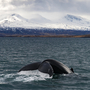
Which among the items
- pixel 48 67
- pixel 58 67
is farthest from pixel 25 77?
pixel 48 67

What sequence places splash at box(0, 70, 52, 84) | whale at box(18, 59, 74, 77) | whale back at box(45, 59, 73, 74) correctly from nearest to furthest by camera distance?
whale at box(18, 59, 74, 77) < whale back at box(45, 59, 73, 74) < splash at box(0, 70, 52, 84)

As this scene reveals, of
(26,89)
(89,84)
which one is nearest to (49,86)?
(26,89)

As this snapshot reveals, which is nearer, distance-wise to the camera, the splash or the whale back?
the whale back

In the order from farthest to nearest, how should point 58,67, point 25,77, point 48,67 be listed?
point 25,77, point 58,67, point 48,67

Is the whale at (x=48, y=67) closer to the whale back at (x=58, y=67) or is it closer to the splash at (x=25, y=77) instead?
the whale back at (x=58, y=67)

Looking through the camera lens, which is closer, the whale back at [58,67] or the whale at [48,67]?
the whale at [48,67]

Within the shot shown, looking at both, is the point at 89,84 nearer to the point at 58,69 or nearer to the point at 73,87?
the point at 73,87

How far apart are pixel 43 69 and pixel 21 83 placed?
2.46 m

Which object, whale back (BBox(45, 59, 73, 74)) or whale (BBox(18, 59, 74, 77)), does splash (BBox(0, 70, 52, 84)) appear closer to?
whale (BBox(18, 59, 74, 77))

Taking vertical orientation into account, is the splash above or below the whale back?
below

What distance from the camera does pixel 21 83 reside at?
17.3 m

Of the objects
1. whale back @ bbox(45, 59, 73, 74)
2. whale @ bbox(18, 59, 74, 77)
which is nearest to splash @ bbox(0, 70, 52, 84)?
whale @ bbox(18, 59, 74, 77)

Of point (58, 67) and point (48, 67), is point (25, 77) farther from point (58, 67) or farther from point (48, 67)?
point (48, 67)

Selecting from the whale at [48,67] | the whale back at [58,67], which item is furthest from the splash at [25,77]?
the whale back at [58,67]
